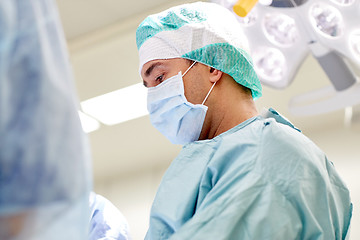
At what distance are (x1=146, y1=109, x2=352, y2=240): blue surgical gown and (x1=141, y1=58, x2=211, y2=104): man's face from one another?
267mm

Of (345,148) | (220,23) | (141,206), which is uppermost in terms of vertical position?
(220,23)

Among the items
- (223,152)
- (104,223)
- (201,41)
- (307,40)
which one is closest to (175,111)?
(201,41)

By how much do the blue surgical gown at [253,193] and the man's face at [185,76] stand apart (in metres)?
0.27

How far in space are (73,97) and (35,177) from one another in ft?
0.41

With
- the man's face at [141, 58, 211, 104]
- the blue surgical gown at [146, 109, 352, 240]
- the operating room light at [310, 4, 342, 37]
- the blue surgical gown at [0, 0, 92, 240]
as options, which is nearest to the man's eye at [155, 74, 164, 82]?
the man's face at [141, 58, 211, 104]

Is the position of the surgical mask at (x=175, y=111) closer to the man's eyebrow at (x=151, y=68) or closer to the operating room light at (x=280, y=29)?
the man's eyebrow at (x=151, y=68)

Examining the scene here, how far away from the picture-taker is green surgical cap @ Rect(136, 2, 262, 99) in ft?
5.02

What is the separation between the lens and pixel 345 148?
342 cm

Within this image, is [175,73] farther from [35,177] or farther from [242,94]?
[35,177]

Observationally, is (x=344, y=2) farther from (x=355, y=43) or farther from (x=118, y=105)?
(x=118, y=105)

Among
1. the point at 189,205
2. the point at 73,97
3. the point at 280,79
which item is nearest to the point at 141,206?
the point at 280,79

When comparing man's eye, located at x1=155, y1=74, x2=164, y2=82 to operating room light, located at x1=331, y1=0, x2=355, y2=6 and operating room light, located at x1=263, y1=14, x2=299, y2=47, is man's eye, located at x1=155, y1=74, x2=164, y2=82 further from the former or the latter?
operating room light, located at x1=331, y1=0, x2=355, y2=6

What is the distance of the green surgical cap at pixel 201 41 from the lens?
153cm

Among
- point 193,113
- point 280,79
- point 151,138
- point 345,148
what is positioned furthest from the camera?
point 151,138
